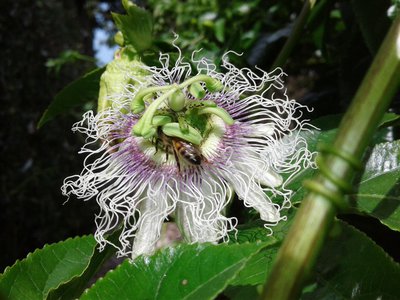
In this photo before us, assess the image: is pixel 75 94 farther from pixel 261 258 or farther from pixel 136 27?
pixel 261 258

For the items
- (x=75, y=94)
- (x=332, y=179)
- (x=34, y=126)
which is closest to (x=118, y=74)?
(x=75, y=94)

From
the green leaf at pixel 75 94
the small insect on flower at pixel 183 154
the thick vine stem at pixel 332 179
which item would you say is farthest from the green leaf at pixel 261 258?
the green leaf at pixel 75 94

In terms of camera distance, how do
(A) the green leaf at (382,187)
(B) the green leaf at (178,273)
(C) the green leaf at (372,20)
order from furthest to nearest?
(C) the green leaf at (372,20), (A) the green leaf at (382,187), (B) the green leaf at (178,273)

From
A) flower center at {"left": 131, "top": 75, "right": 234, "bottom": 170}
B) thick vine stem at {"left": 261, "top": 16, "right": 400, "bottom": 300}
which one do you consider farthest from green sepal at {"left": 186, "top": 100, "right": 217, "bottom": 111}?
thick vine stem at {"left": 261, "top": 16, "right": 400, "bottom": 300}

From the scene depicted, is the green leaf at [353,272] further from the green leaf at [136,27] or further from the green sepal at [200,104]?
the green leaf at [136,27]

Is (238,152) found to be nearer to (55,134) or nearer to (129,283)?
(129,283)

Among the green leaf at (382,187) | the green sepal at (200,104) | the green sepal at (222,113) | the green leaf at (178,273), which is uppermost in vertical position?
the green sepal at (200,104)

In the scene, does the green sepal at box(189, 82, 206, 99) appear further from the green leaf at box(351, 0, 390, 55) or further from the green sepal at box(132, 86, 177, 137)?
the green leaf at box(351, 0, 390, 55)
